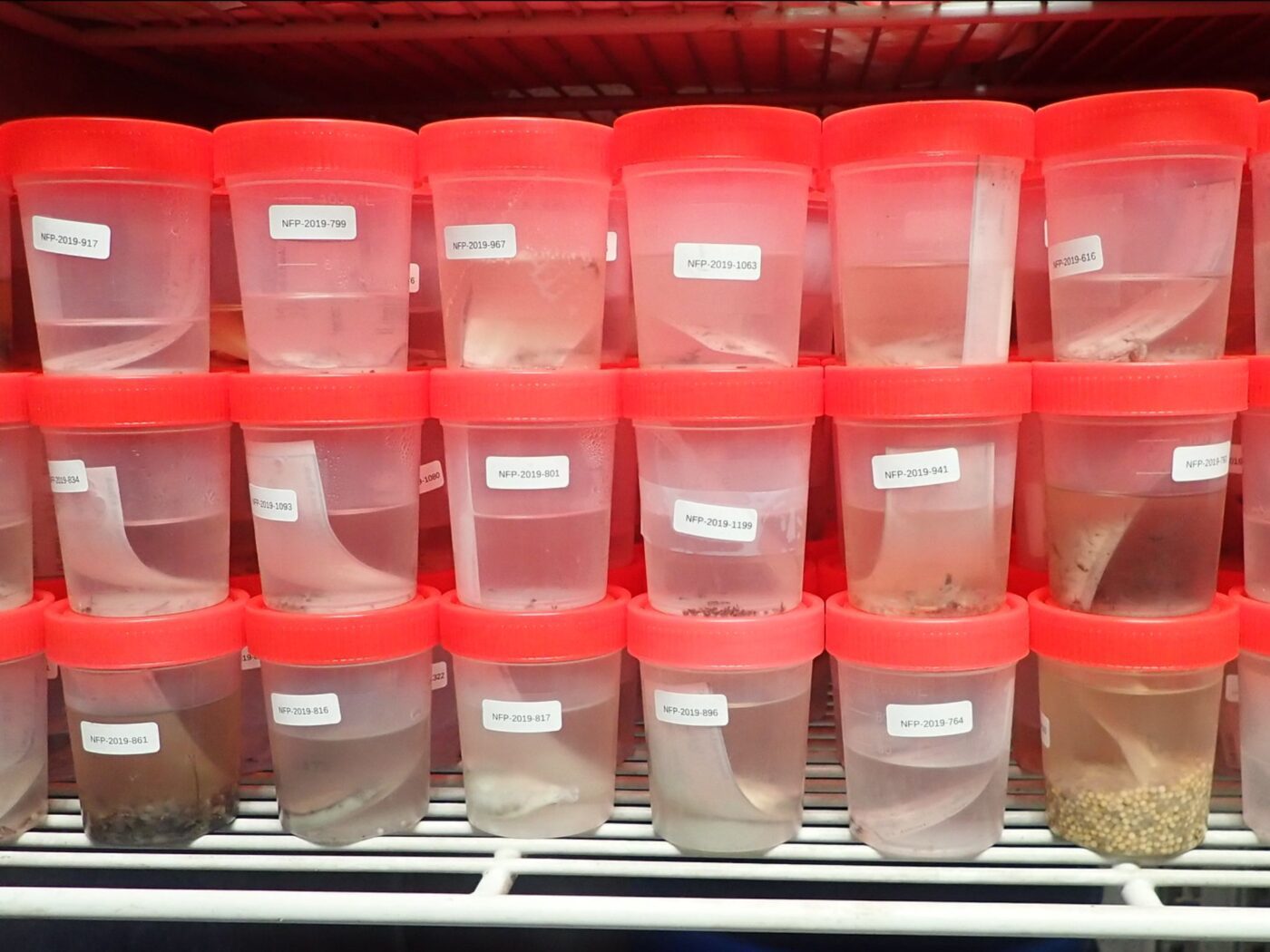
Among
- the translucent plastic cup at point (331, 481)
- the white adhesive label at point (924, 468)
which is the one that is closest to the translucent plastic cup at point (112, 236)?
the translucent plastic cup at point (331, 481)

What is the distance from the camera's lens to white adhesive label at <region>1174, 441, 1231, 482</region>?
35.4 inches

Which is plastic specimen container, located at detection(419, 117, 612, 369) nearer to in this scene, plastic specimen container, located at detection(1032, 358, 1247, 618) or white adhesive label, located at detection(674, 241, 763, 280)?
white adhesive label, located at detection(674, 241, 763, 280)

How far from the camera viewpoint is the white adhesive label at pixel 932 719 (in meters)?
0.92

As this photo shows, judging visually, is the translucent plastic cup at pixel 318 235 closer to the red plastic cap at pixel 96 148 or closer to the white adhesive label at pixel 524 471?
the red plastic cap at pixel 96 148

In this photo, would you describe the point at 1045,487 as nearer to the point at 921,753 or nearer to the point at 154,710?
the point at 921,753

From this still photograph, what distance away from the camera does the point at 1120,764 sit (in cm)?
92

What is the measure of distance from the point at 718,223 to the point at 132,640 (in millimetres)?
688

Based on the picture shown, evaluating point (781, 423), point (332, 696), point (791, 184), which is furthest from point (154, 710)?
point (791, 184)

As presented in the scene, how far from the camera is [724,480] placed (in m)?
0.93

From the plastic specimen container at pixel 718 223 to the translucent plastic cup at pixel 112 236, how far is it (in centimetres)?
43

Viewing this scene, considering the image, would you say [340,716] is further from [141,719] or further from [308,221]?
[308,221]

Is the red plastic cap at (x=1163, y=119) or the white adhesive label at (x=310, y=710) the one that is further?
the white adhesive label at (x=310, y=710)

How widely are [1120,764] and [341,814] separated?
2.46 ft

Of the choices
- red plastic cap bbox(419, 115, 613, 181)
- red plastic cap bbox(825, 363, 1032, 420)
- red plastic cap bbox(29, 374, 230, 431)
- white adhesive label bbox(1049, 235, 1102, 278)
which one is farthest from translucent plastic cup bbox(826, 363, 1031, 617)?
red plastic cap bbox(29, 374, 230, 431)
